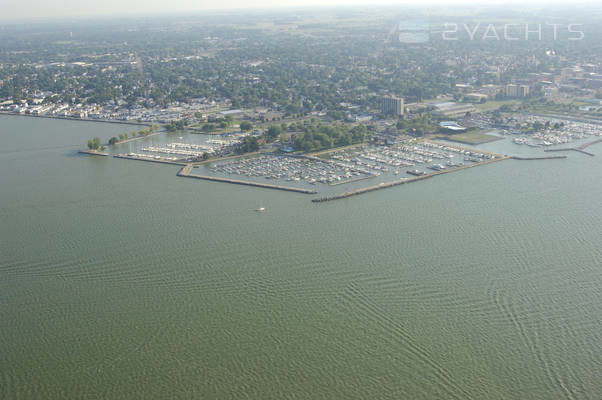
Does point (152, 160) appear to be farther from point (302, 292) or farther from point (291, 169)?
point (302, 292)

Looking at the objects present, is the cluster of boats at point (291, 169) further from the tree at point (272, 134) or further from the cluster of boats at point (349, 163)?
the tree at point (272, 134)

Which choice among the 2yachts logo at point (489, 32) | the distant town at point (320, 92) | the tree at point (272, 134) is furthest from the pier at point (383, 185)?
the 2yachts logo at point (489, 32)

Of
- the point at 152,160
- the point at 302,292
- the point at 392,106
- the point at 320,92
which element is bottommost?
the point at 302,292

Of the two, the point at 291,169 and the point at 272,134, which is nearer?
the point at 291,169

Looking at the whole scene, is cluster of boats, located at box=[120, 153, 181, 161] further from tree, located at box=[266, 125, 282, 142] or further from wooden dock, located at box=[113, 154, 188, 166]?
tree, located at box=[266, 125, 282, 142]

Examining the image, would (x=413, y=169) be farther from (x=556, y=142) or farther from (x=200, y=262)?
(x=200, y=262)

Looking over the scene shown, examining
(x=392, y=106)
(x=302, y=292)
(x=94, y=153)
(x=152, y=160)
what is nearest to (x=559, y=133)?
(x=392, y=106)

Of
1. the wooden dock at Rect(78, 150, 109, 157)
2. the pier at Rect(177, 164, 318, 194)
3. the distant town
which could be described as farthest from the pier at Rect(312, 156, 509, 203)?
the wooden dock at Rect(78, 150, 109, 157)
